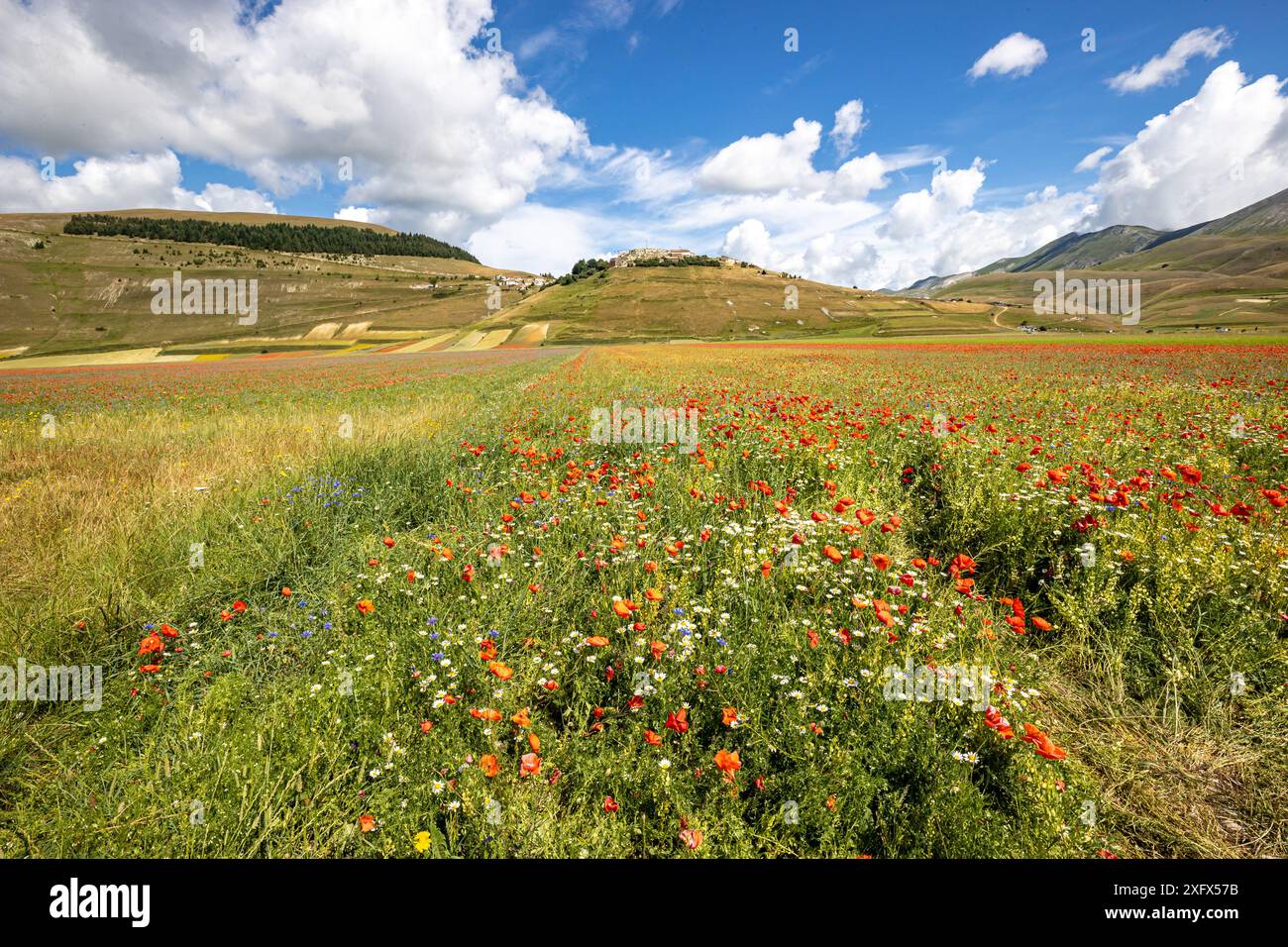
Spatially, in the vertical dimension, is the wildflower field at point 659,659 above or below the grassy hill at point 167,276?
below

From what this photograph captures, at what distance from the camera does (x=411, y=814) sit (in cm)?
203

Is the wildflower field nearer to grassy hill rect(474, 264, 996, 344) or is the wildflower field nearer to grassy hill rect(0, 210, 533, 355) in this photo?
grassy hill rect(474, 264, 996, 344)

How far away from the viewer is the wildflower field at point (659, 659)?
6.78ft

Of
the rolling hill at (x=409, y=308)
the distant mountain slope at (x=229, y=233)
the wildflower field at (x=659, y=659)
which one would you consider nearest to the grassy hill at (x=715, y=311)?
the rolling hill at (x=409, y=308)

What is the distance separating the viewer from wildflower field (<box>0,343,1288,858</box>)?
6.78 ft

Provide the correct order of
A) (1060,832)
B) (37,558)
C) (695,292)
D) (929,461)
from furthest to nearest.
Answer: (695,292) < (929,461) < (37,558) < (1060,832)

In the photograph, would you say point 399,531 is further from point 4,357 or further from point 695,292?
point 695,292

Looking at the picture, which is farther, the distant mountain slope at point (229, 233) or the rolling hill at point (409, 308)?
the distant mountain slope at point (229, 233)

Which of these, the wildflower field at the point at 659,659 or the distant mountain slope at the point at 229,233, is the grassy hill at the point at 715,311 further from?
the distant mountain slope at the point at 229,233

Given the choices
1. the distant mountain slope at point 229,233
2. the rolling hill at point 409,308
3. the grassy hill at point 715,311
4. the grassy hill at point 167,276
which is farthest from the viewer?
the distant mountain slope at point 229,233

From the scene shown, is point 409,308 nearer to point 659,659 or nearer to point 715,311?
point 715,311

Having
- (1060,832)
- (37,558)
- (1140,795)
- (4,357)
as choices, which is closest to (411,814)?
(1060,832)

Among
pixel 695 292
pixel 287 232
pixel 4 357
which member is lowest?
pixel 4 357

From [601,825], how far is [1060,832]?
1.85 meters
